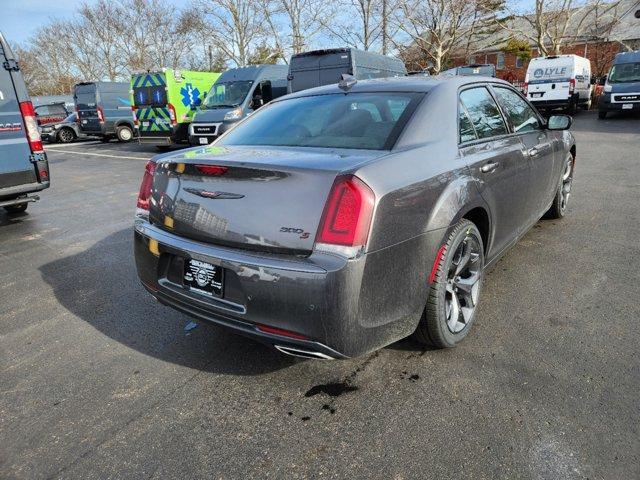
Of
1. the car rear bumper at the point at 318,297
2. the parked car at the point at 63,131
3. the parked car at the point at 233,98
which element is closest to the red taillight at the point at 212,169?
the car rear bumper at the point at 318,297

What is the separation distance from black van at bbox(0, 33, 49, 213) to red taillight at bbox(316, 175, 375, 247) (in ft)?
16.9

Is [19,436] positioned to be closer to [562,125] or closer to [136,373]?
[136,373]

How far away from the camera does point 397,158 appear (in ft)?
7.39

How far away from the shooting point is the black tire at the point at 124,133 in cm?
1942

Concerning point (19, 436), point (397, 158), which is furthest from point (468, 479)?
point (19, 436)

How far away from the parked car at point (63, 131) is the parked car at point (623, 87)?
2172cm

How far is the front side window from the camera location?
3577 millimetres

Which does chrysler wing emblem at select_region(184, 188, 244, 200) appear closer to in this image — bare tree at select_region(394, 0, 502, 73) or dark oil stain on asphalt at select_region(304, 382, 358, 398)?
dark oil stain on asphalt at select_region(304, 382, 358, 398)

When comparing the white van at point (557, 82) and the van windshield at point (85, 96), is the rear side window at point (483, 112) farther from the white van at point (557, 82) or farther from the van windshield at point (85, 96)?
the van windshield at point (85, 96)

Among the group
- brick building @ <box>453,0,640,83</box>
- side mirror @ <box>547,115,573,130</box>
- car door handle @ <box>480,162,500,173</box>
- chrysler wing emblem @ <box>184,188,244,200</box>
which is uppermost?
brick building @ <box>453,0,640,83</box>

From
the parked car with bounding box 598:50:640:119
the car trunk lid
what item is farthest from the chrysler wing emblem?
the parked car with bounding box 598:50:640:119

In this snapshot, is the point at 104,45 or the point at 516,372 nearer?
the point at 516,372

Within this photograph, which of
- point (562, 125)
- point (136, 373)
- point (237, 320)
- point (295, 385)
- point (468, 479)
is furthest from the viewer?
point (562, 125)

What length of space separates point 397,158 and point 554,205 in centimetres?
349
